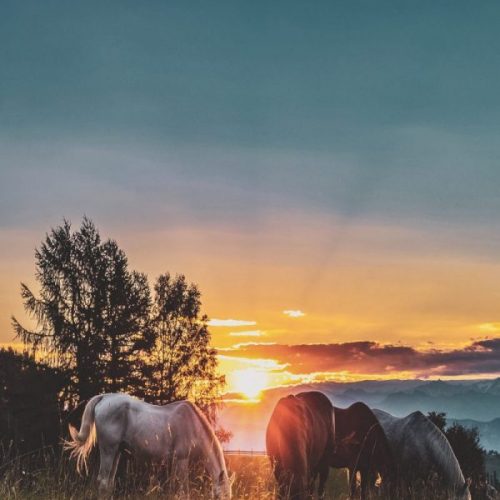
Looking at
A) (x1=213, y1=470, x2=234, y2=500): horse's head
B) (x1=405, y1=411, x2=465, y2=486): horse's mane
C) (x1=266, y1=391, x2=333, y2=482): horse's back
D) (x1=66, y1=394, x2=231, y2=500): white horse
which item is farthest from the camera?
(x1=405, y1=411, x2=465, y2=486): horse's mane

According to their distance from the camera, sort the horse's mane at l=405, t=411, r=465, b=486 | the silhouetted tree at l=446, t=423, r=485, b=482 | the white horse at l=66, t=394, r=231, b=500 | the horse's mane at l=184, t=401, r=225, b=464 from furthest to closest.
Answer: the silhouetted tree at l=446, t=423, r=485, b=482 < the horse's mane at l=405, t=411, r=465, b=486 < the white horse at l=66, t=394, r=231, b=500 < the horse's mane at l=184, t=401, r=225, b=464

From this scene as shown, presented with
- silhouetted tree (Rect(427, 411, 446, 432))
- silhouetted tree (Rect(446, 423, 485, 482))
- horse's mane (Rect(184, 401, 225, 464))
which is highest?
horse's mane (Rect(184, 401, 225, 464))

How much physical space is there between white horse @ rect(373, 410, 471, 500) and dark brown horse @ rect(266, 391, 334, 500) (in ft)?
13.1

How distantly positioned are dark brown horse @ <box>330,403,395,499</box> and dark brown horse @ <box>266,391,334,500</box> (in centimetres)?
303

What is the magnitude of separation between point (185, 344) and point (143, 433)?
27.0 metres

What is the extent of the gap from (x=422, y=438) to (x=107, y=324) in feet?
66.8

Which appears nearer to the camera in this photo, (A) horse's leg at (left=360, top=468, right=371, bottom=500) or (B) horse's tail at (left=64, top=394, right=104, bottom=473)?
(B) horse's tail at (left=64, top=394, right=104, bottom=473)

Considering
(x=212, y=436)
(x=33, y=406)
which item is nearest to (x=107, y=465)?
(x=212, y=436)

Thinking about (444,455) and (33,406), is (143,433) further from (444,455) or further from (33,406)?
(33,406)

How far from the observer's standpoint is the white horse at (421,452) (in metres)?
16.4

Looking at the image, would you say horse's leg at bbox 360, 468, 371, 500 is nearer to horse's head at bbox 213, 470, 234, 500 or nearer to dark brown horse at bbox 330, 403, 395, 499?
dark brown horse at bbox 330, 403, 395, 499

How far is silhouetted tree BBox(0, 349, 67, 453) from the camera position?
1324 inches

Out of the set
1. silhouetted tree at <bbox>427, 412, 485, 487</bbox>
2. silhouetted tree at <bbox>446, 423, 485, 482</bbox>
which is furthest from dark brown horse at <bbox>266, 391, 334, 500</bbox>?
silhouetted tree at <bbox>446, 423, 485, 482</bbox>

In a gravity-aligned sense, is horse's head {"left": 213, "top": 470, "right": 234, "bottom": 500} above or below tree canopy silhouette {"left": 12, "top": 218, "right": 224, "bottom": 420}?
below
